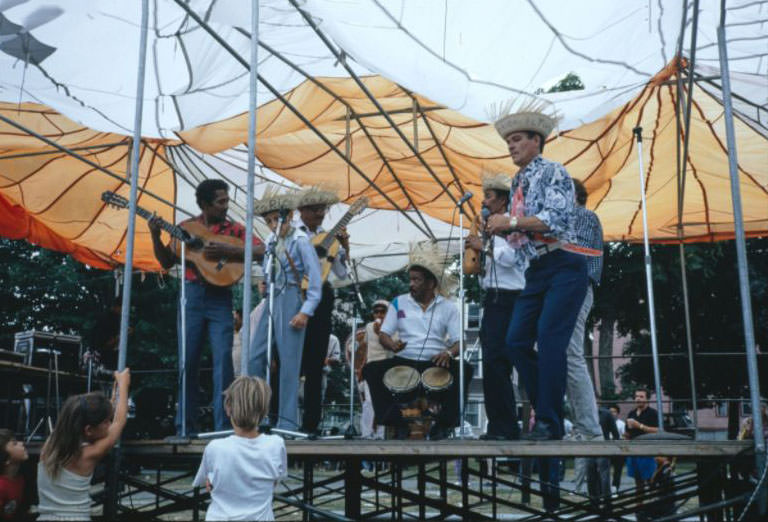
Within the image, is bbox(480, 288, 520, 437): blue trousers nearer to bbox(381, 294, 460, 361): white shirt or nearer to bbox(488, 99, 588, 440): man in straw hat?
bbox(488, 99, 588, 440): man in straw hat

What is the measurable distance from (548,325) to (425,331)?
96.7 inches

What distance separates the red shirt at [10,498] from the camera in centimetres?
530

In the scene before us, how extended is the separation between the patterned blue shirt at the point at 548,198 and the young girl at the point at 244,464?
2138 mm

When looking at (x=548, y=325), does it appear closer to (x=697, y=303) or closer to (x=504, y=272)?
(x=504, y=272)

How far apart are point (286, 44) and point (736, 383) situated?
25.0m

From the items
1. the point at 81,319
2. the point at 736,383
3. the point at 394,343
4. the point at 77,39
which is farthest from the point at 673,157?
the point at 81,319

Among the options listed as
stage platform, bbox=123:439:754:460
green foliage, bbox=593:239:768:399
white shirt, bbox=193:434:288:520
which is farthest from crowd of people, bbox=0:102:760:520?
green foliage, bbox=593:239:768:399

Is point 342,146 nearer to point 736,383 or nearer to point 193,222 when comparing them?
point 193,222

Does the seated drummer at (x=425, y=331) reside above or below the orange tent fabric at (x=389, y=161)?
below

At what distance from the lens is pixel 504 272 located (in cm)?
673

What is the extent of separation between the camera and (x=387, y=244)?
46.9ft

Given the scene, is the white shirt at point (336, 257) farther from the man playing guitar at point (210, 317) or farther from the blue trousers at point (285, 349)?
the blue trousers at point (285, 349)

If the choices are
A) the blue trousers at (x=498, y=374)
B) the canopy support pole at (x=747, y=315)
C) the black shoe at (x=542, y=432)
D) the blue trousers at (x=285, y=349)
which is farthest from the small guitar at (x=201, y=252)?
the canopy support pole at (x=747, y=315)

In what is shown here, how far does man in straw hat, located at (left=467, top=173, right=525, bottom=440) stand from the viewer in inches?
256
